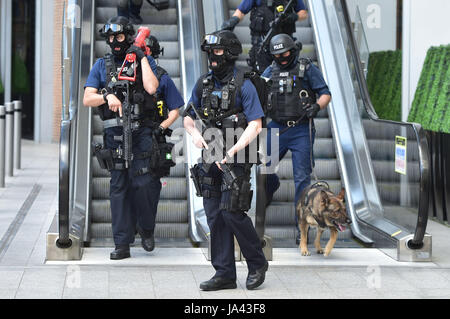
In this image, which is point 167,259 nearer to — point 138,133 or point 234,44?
point 138,133

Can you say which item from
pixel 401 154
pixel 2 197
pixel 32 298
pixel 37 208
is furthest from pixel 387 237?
pixel 2 197

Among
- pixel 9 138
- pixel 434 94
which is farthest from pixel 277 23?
pixel 9 138

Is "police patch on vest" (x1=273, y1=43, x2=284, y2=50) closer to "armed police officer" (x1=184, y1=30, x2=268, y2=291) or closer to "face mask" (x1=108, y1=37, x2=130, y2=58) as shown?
"face mask" (x1=108, y1=37, x2=130, y2=58)

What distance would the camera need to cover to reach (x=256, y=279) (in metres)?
6.85

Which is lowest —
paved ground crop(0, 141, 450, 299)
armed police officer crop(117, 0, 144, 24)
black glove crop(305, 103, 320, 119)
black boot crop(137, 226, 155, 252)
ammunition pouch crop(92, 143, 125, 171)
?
paved ground crop(0, 141, 450, 299)

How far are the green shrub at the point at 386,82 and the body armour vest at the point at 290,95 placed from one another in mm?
4672

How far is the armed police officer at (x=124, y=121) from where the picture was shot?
25.6 feet

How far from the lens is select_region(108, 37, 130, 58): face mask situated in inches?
310

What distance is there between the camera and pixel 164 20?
1330cm

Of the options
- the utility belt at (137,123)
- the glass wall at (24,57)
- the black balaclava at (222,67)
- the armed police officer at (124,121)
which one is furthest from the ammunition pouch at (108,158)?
the glass wall at (24,57)

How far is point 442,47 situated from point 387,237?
328cm

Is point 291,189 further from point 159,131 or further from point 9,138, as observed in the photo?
point 9,138

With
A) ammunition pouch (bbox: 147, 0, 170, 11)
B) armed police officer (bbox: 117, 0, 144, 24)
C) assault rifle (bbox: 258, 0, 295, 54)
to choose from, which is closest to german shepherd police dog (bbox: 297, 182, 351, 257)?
assault rifle (bbox: 258, 0, 295, 54)

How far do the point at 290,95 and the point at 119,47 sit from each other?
1782 millimetres
